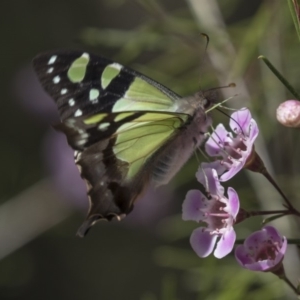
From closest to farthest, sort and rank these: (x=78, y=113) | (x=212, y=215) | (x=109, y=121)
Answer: (x=212, y=215)
(x=109, y=121)
(x=78, y=113)

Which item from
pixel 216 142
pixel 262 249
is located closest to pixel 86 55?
pixel 216 142

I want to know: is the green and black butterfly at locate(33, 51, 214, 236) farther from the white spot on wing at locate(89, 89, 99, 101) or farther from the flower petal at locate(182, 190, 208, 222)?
the flower petal at locate(182, 190, 208, 222)

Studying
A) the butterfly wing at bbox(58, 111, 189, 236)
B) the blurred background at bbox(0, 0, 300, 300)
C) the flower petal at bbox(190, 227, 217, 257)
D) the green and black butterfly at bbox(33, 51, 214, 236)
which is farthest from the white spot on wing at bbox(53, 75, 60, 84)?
the flower petal at bbox(190, 227, 217, 257)

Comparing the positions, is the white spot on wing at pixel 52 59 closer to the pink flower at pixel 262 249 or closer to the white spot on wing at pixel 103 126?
the white spot on wing at pixel 103 126

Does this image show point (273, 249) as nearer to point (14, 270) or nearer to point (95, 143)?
point (95, 143)

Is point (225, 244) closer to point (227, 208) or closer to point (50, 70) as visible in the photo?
point (227, 208)

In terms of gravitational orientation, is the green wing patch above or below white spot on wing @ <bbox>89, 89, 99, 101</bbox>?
below

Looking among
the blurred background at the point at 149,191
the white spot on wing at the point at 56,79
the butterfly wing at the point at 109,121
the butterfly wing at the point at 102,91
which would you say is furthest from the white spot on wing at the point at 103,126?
the blurred background at the point at 149,191
